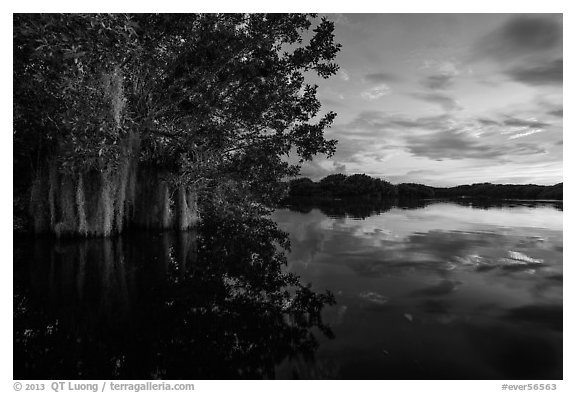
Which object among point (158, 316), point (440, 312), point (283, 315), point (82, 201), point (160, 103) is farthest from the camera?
point (160, 103)

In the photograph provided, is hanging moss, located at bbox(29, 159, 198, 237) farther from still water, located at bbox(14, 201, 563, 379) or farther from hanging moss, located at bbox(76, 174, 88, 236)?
still water, located at bbox(14, 201, 563, 379)

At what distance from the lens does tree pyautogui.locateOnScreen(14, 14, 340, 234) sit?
9305mm

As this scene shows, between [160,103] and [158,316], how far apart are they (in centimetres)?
1187

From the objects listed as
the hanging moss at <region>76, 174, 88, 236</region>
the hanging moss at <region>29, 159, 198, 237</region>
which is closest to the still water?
the hanging moss at <region>76, 174, 88, 236</region>

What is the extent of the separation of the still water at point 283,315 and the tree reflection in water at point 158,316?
21mm

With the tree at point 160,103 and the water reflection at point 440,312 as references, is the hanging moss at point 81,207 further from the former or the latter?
the water reflection at point 440,312

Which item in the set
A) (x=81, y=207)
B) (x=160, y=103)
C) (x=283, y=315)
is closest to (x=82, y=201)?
(x=81, y=207)

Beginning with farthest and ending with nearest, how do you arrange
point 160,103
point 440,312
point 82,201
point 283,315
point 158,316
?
point 160,103 → point 82,201 → point 440,312 → point 283,315 → point 158,316

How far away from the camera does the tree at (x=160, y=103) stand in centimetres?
930

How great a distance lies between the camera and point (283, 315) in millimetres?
4852

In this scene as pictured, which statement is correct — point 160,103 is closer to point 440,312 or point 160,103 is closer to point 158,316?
point 158,316

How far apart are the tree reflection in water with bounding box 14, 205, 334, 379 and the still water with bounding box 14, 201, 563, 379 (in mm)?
21

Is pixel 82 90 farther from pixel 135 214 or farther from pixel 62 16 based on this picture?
pixel 135 214
